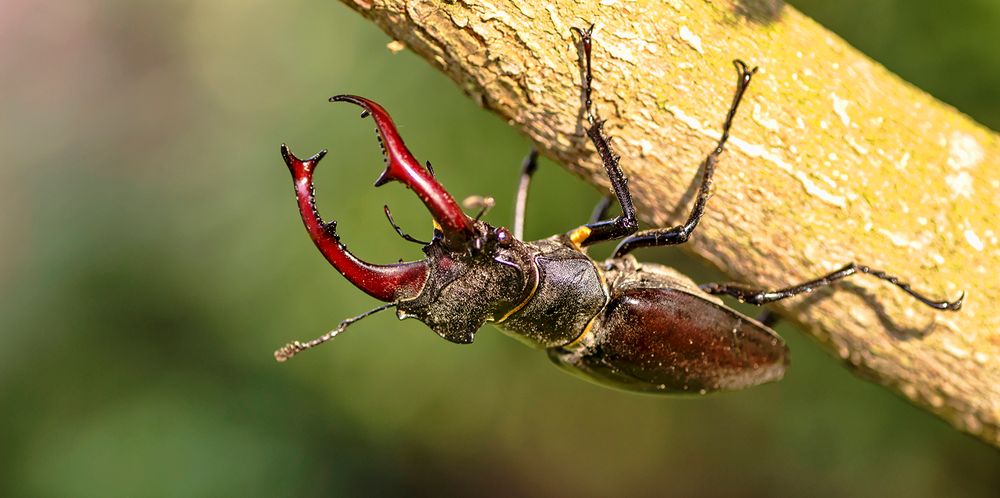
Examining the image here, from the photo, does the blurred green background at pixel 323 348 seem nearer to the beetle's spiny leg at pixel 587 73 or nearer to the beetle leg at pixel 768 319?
the beetle leg at pixel 768 319

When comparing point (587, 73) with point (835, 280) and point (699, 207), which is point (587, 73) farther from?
point (835, 280)

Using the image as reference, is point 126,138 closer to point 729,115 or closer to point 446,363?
point 446,363

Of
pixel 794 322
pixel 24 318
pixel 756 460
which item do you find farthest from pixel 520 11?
pixel 24 318

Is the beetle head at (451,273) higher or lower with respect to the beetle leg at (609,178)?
lower

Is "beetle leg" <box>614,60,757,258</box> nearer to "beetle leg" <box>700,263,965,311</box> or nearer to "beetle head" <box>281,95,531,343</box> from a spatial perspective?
"beetle leg" <box>700,263,965,311</box>

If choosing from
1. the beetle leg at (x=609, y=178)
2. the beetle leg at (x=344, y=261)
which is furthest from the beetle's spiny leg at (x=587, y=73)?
the beetle leg at (x=344, y=261)

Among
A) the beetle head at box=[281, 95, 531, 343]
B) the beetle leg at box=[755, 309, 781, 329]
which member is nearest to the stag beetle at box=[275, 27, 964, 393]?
the beetle head at box=[281, 95, 531, 343]
